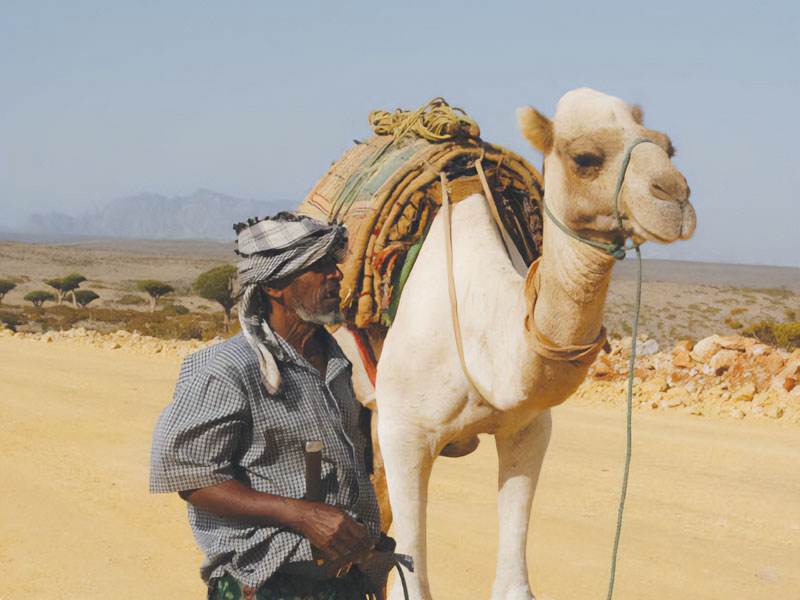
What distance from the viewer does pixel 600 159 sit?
3316 millimetres

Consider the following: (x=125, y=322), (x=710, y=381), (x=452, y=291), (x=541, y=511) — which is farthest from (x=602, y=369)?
(x=125, y=322)

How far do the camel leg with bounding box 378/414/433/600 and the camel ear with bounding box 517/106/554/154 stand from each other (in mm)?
1342

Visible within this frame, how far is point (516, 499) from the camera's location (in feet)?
13.9

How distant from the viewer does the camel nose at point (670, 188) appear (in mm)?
3129

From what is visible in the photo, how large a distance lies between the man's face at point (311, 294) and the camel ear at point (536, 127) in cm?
124

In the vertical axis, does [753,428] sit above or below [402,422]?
below

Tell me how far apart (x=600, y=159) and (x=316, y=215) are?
1875 mm

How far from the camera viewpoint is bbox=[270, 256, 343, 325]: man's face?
254cm

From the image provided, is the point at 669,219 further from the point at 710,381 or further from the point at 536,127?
the point at 710,381

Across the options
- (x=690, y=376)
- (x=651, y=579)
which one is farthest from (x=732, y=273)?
(x=651, y=579)

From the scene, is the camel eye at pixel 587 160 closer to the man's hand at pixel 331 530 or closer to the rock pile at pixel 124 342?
the man's hand at pixel 331 530

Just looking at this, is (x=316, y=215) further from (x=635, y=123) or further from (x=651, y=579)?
(x=651, y=579)

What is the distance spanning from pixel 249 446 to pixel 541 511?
5685 mm

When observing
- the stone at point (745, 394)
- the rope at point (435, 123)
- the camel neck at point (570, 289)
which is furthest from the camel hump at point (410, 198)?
the stone at point (745, 394)
